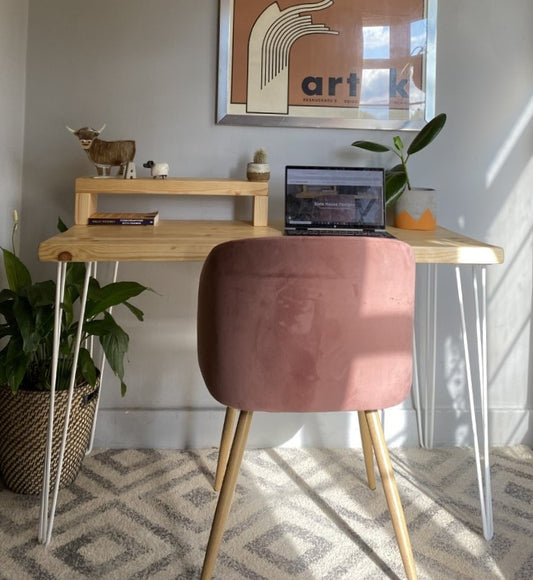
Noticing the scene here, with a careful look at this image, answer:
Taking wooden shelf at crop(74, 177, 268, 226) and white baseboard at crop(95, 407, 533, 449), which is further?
white baseboard at crop(95, 407, 533, 449)

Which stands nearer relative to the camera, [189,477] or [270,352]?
[270,352]

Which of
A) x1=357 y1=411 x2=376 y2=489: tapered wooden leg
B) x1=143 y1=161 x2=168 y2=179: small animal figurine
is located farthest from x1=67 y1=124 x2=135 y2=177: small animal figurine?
x1=357 y1=411 x2=376 y2=489: tapered wooden leg

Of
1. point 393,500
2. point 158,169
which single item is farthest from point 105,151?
point 393,500

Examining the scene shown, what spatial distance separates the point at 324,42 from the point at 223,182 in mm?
595

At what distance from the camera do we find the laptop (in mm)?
2057

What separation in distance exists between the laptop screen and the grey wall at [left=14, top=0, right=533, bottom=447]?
1.00ft

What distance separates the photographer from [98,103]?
2293mm

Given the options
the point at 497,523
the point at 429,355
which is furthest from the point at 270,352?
the point at 429,355

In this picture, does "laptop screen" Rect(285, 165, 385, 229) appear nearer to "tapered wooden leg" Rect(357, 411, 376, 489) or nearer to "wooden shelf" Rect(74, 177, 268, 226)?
"wooden shelf" Rect(74, 177, 268, 226)

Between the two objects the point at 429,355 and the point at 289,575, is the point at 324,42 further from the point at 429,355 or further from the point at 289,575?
the point at 289,575

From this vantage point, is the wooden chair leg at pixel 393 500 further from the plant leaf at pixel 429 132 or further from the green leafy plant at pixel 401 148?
the plant leaf at pixel 429 132

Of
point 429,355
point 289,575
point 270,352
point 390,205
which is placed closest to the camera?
point 270,352

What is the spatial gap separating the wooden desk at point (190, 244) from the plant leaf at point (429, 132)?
27 centimetres

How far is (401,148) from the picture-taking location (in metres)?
2.28
